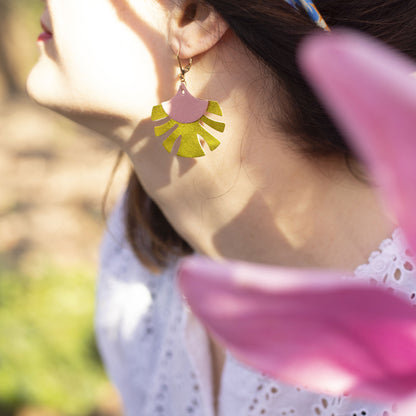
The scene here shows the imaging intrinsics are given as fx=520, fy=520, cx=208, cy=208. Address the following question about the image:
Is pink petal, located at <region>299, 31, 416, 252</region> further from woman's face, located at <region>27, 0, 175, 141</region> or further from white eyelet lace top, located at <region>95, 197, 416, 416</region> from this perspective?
white eyelet lace top, located at <region>95, 197, 416, 416</region>

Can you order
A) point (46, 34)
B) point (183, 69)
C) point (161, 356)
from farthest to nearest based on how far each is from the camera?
point (161, 356) < point (46, 34) < point (183, 69)

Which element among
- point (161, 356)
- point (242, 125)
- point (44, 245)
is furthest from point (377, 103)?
point (44, 245)

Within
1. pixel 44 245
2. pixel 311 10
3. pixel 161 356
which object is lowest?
pixel 44 245

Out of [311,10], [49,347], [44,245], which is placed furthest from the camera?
[44,245]

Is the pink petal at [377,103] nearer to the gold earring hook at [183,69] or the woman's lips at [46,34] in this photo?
the gold earring hook at [183,69]

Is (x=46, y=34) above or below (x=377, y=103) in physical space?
below

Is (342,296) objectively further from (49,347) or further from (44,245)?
(44,245)

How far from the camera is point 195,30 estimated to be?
75 cm

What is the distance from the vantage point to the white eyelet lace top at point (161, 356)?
0.98m

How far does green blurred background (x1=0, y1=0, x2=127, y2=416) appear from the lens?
1.89 m

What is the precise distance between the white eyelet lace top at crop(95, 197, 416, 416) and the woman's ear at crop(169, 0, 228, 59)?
594mm

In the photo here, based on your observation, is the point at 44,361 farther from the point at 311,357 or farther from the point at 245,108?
the point at 311,357

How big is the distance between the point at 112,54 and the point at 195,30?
5.3 inches

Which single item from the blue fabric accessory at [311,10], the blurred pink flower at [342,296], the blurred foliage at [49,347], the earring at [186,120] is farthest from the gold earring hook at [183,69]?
the blurred foliage at [49,347]
